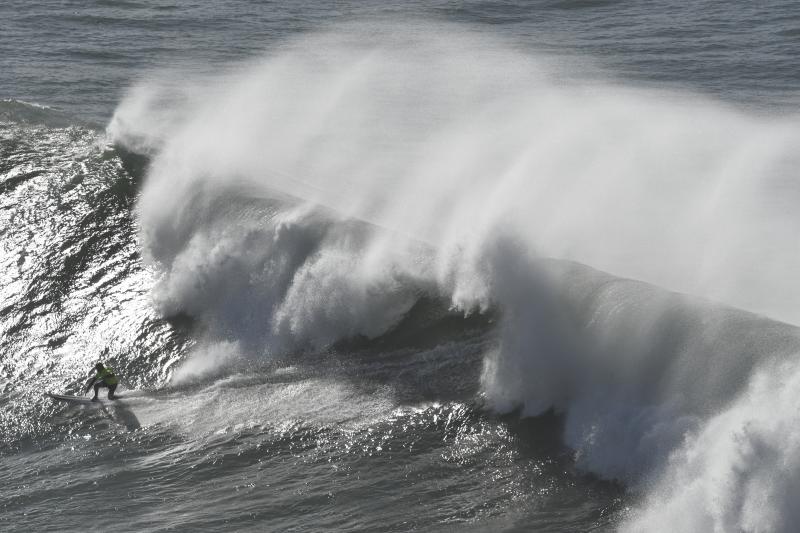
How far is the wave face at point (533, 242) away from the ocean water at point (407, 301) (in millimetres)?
65

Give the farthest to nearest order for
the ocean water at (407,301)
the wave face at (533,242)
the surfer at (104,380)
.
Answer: the surfer at (104,380), the ocean water at (407,301), the wave face at (533,242)

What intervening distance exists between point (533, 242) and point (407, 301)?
2.77 m

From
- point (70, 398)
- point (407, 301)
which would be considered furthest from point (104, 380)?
point (407, 301)

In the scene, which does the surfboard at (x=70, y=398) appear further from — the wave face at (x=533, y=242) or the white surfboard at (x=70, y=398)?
the wave face at (x=533, y=242)

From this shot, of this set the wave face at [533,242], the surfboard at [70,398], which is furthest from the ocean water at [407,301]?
the surfboard at [70,398]

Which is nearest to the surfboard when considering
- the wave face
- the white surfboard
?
the white surfboard

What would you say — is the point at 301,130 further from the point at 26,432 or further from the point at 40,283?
the point at 26,432

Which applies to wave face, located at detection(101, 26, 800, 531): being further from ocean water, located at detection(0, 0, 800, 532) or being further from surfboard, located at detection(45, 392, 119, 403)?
surfboard, located at detection(45, 392, 119, 403)

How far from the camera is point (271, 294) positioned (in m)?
20.6

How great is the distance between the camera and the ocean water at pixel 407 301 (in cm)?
1419

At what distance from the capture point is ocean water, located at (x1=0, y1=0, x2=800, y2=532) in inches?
559

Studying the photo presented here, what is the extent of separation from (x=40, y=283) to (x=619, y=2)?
1380 inches

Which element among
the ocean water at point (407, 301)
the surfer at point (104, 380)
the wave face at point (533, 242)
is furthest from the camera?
the surfer at point (104, 380)

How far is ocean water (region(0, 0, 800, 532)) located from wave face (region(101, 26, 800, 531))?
0.21ft
